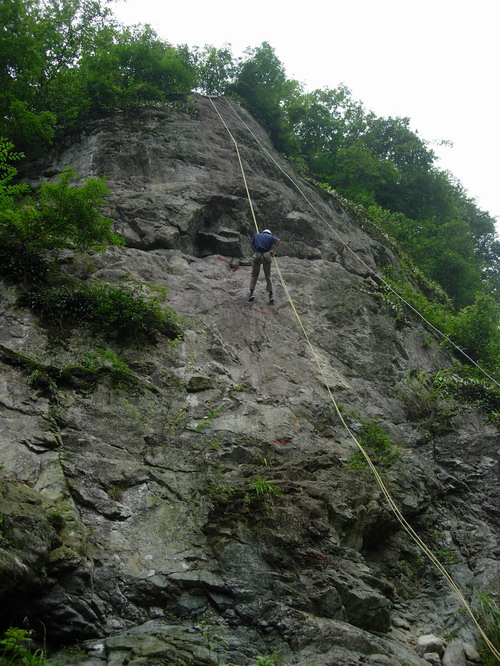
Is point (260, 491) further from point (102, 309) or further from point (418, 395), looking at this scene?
point (418, 395)

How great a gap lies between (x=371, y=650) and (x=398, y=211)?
1890cm

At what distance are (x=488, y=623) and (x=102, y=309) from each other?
6169mm

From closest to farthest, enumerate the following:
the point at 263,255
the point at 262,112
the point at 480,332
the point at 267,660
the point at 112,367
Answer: the point at 267,660 < the point at 112,367 < the point at 263,255 < the point at 480,332 < the point at 262,112

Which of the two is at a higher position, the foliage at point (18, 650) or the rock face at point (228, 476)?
the rock face at point (228, 476)

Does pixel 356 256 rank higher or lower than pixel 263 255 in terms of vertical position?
higher

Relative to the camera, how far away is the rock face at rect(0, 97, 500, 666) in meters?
4.71

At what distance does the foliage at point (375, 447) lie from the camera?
302 inches

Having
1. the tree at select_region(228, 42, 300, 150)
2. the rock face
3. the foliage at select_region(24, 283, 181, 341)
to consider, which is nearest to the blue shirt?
the rock face

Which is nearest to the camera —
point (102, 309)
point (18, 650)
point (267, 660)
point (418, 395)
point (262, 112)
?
point (18, 650)

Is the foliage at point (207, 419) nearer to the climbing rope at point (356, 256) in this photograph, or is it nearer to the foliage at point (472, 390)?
the foliage at point (472, 390)

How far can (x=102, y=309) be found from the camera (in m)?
8.14

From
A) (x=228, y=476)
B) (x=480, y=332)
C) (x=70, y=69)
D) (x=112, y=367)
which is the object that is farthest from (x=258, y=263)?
(x=70, y=69)

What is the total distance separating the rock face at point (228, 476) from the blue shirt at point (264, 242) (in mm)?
822

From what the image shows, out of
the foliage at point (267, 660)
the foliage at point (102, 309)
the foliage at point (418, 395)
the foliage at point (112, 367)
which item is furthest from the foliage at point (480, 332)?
the foliage at point (267, 660)
